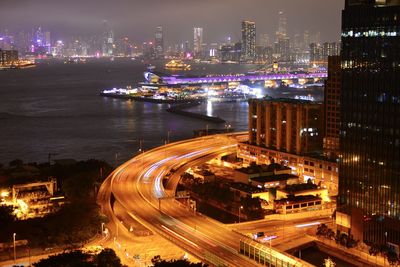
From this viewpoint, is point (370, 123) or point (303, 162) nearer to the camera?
point (370, 123)

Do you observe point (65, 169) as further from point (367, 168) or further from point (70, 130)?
point (70, 130)

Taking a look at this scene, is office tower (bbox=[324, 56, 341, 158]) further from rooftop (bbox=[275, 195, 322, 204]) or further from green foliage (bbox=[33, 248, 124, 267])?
green foliage (bbox=[33, 248, 124, 267])

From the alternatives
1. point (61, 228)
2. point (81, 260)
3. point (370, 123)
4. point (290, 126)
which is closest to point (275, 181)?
point (290, 126)

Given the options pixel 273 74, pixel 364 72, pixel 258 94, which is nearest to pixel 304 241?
pixel 364 72

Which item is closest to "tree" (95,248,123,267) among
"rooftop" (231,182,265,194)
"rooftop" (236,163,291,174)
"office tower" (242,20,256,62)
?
"rooftop" (231,182,265,194)

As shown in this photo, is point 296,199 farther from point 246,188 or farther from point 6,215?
point 6,215

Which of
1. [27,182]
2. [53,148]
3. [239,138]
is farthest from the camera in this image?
[53,148]
